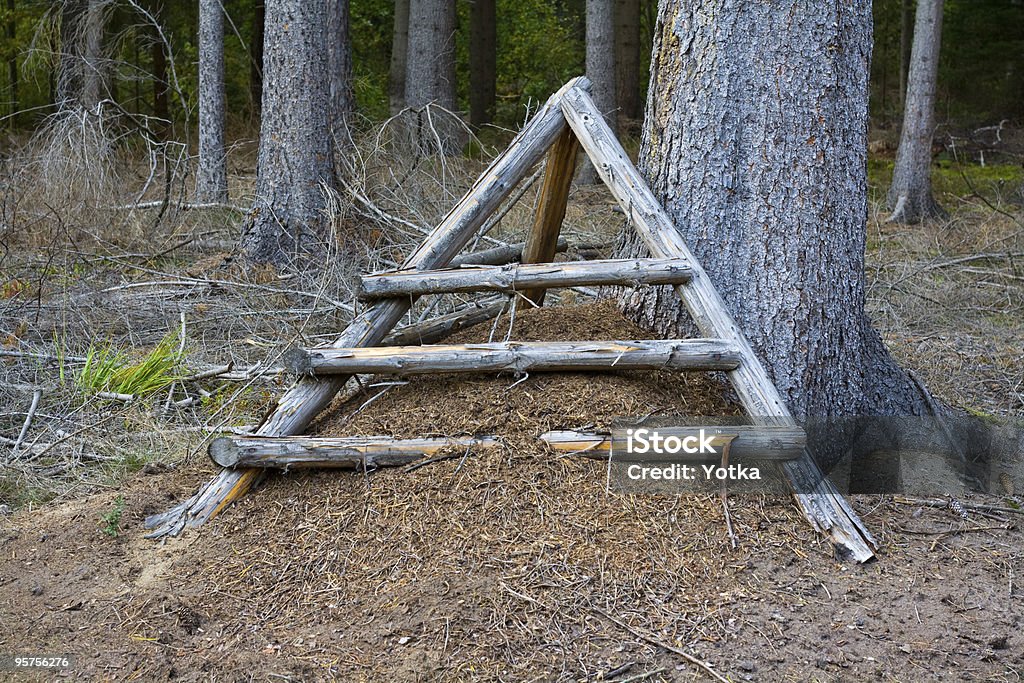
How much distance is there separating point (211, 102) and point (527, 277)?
25.9 feet

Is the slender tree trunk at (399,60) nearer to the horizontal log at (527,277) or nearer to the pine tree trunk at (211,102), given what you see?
the pine tree trunk at (211,102)

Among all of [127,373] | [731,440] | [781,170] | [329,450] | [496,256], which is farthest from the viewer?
[127,373]

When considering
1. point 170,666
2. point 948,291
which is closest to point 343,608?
point 170,666

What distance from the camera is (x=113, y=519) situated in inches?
144

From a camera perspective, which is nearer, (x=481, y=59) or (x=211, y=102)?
(x=211, y=102)

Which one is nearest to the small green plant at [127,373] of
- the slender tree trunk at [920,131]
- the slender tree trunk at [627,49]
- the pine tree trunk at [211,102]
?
the pine tree trunk at [211,102]

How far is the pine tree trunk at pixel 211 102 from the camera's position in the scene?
10250 millimetres

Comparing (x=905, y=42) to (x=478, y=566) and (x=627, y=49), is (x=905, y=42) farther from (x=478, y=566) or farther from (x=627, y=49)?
(x=478, y=566)

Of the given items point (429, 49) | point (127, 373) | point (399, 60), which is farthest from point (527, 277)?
point (399, 60)

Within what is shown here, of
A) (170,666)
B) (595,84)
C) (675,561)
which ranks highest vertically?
(595,84)

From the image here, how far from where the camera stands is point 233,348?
5.92 m

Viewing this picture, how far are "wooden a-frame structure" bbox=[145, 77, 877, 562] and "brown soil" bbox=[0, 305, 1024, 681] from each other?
123 mm

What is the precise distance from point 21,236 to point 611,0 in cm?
774

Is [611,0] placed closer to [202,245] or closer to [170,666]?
[202,245]
